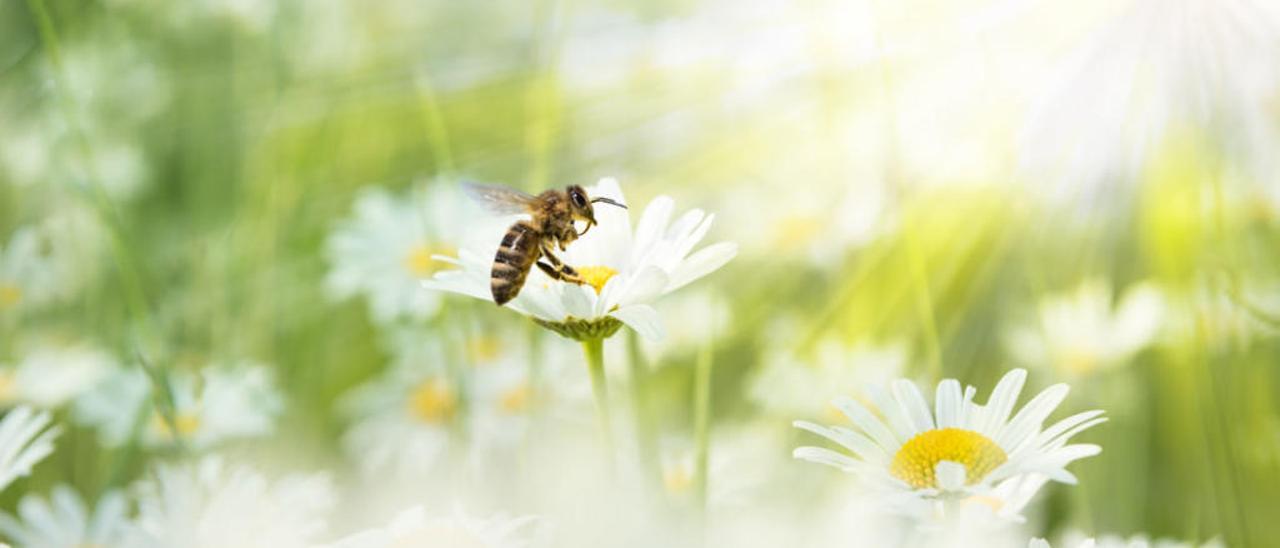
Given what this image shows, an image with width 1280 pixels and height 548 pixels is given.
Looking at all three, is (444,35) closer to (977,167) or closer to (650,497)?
(977,167)

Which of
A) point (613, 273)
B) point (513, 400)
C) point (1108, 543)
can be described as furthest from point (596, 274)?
point (513, 400)

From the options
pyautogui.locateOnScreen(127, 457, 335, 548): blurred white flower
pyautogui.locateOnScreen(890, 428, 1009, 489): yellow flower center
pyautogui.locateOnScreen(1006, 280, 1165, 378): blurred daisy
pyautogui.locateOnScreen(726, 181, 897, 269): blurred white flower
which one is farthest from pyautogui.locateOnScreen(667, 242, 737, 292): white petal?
pyautogui.locateOnScreen(726, 181, 897, 269): blurred white flower

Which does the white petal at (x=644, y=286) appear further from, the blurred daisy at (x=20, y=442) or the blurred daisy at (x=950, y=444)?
the blurred daisy at (x=20, y=442)

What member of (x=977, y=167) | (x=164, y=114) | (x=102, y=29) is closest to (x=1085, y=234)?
(x=977, y=167)

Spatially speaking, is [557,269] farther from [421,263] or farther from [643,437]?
[421,263]

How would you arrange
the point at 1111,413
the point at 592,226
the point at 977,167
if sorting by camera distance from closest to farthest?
the point at 592,226 < the point at 1111,413 < the point at 977,167

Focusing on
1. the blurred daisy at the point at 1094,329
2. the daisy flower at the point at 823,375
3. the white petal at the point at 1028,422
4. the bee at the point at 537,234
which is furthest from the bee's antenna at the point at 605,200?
the blurred daisy at the point at 1094,329
